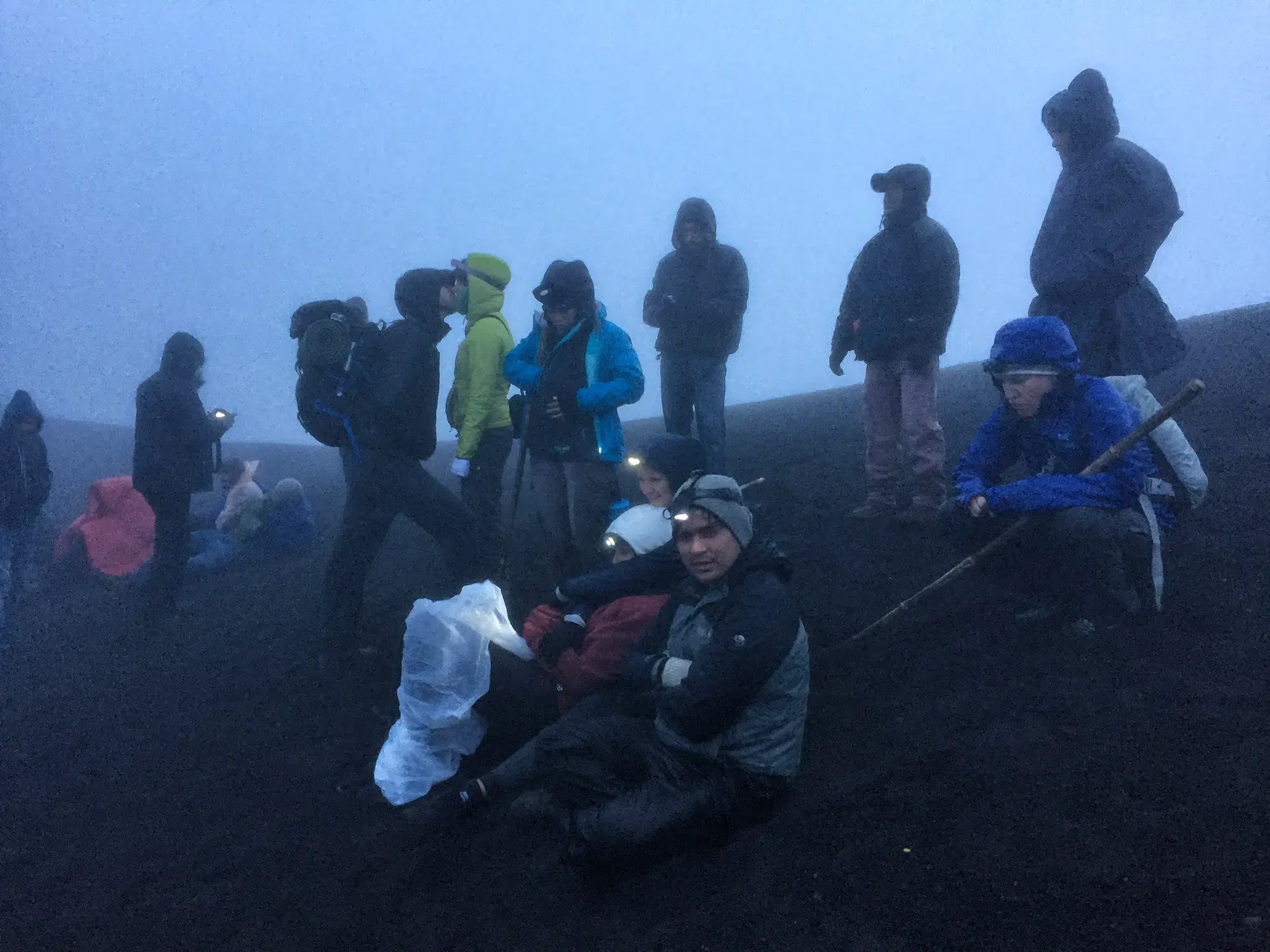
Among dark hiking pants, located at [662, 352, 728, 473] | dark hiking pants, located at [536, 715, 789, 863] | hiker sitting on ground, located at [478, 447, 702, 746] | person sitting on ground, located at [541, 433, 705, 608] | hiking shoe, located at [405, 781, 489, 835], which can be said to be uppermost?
dark hiking pants, located at [662, 352, 728, 473]

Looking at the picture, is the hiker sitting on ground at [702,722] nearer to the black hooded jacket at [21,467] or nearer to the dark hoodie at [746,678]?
the dark hoodie at [746,678]

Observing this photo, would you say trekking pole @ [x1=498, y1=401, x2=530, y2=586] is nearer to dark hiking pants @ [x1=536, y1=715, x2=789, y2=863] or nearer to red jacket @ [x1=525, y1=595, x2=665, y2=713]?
red jacket @ [x1=525, y1=595, x2=665, y2=713]

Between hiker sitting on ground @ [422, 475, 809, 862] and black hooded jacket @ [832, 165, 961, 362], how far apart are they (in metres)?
2.70

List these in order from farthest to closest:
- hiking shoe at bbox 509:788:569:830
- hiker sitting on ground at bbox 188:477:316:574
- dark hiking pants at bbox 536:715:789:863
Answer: hiker sitting on ground at bbox 188:477:316:574
hiking shoe at bbox 509:788:569:830
dark hiking pants at bbox 536:715:789:863

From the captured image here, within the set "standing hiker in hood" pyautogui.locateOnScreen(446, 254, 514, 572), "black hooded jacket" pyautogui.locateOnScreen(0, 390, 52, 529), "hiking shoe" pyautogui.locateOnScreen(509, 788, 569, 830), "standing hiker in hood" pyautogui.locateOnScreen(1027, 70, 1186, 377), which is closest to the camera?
"hiking shoe" pyautogui.locateOnScreen(509, 788, 569, 830)

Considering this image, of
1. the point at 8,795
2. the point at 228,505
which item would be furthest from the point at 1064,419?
the point at 228,505

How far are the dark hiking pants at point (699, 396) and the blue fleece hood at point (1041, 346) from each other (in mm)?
2601

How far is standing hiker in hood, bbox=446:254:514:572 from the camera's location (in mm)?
5430

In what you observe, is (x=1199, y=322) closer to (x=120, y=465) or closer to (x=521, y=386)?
(x=521, y=386)

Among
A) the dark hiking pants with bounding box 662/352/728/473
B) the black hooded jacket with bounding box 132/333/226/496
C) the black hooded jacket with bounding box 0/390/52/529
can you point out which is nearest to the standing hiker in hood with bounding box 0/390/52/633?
the black hooded jacket with bounding box 0/390/52/529

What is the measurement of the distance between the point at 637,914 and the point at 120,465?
20.7 metres

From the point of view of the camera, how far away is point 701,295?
19.3ft

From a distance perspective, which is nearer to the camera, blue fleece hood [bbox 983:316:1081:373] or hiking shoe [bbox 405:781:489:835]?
hiking shoe [bbox 405:781:489:835]

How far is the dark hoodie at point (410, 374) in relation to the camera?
469cm
